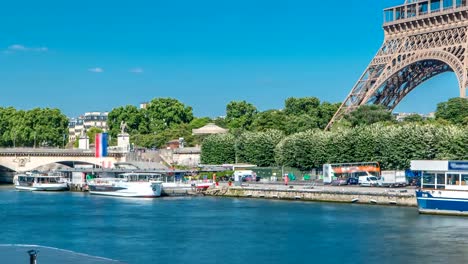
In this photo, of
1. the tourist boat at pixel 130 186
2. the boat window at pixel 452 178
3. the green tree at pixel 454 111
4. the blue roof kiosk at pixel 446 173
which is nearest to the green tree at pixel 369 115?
the green tree at pixel 454 111

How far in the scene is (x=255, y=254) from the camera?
35.0 meters

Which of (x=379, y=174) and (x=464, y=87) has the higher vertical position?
(x=464, y=87)

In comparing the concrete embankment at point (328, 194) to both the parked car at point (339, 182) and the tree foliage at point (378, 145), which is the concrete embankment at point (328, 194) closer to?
the parked car at point (339, 182)

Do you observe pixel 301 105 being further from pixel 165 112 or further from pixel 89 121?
pixel 89 121

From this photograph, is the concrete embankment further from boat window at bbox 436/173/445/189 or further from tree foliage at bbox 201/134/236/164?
tree foliage at bbox 201/134/236/164

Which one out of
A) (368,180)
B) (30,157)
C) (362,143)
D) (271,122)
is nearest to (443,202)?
(368,180)

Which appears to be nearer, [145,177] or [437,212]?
[437,212]

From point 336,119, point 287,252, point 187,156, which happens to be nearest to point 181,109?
point 187,156

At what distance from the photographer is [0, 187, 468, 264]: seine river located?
3453 cm

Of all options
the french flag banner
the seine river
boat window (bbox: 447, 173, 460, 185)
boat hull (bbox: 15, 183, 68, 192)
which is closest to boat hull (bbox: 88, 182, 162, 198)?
boat hull (bbox: 15, 183, 68, 192)

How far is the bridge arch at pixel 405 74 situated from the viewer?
242ft

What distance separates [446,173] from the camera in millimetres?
47844

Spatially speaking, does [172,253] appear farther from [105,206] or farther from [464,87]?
[464,87]

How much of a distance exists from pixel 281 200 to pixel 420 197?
580 inches
